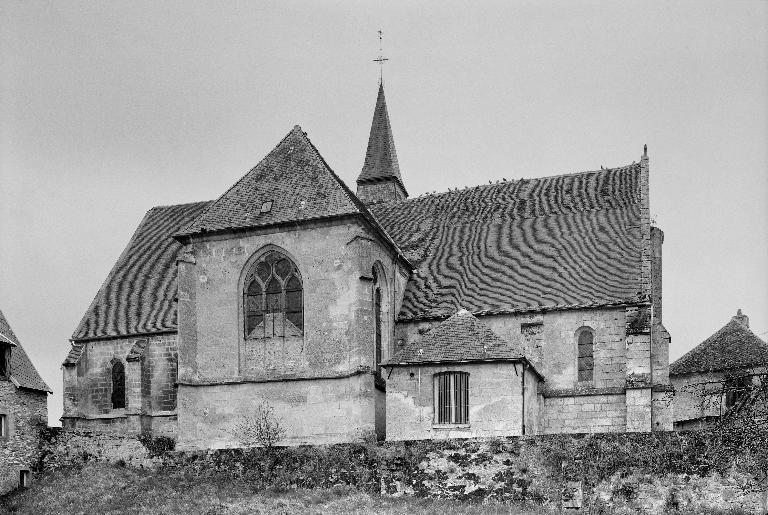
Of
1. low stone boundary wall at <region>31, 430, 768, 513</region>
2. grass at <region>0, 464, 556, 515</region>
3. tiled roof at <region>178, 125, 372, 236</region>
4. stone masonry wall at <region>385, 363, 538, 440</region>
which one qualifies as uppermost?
tiled roof at <region>178, 125, 372, 236</region>

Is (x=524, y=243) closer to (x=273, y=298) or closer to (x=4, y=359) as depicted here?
(x=273, y=298)

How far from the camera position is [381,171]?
54094 mm

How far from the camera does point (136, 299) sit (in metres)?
43.0

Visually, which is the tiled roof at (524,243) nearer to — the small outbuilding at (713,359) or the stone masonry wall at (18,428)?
the small outbuilding at (713,359)

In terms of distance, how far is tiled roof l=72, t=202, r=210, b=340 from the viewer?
138ft

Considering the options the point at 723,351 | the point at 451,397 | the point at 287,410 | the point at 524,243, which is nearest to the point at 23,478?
the point at 287,410

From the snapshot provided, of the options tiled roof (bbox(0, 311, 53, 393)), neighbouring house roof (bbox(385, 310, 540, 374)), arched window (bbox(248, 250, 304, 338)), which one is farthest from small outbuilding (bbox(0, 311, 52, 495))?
neighbouring house roof (bbox(385, 310, 540, 374))

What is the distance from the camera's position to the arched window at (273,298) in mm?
35031

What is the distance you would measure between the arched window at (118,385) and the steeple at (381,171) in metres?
16.3

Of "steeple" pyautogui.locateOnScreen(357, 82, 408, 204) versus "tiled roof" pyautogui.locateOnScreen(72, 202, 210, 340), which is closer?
"tiled roof" pyautogui.locateOnScreen(72, 202, 210, 340)

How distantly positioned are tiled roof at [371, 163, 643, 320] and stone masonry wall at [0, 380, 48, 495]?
13.8 meters

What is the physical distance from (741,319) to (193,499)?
32823mm

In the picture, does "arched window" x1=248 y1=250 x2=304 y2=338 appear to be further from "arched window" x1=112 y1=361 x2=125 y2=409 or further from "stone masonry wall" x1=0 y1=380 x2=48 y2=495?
"arched window" x1=112 y1=361 x2=125 y2=409

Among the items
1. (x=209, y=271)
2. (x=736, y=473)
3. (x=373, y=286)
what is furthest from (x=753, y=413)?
(x=209, y=271)
